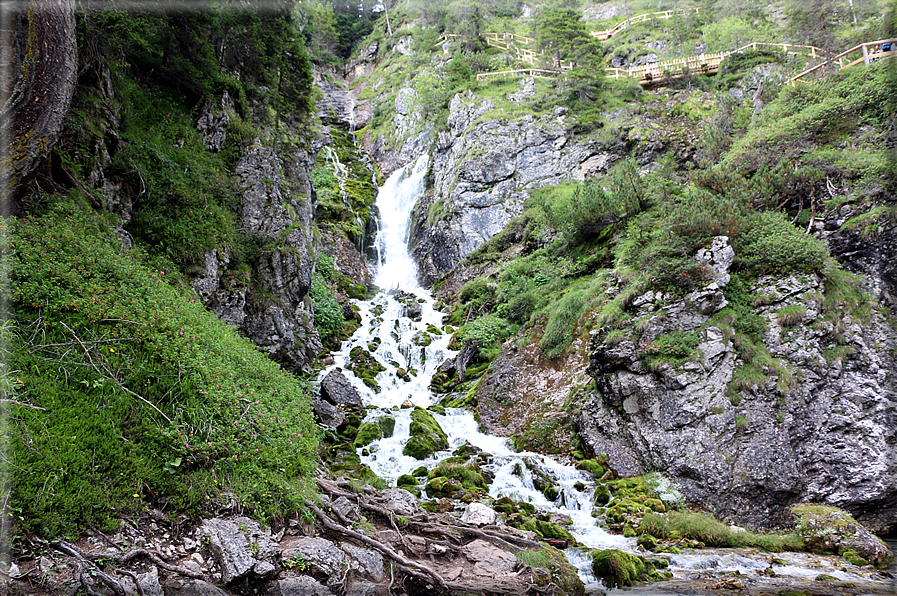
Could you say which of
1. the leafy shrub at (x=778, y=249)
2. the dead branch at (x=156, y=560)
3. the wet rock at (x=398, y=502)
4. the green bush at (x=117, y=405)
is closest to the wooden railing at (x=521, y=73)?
the leafy shrub at (x=778, y=249)

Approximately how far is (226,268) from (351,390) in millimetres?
5974

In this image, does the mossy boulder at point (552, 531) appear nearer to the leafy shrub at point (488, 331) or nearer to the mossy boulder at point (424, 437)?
the mossy boulder at point (424, 437)

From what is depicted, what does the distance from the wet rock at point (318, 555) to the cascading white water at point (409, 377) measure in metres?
5.32

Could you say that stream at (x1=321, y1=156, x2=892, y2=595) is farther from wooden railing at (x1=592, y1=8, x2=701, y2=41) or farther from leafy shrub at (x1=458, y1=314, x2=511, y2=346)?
wooden railing at (x1=592, y1=8, x2=701, y2=41)

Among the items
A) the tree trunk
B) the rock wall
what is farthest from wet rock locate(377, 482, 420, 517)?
the tree trunk

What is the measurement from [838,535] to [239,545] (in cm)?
998

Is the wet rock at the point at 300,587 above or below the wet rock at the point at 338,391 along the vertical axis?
below

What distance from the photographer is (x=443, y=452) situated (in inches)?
485

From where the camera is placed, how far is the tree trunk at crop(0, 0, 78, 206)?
5223 millimetres

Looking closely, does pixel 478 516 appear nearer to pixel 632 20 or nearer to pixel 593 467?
pixel 593 467

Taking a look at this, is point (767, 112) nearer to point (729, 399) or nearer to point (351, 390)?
point (729, 399)

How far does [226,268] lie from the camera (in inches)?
441

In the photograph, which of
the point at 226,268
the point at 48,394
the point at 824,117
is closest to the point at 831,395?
the point at 824,117

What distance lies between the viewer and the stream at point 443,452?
21.9 ft
